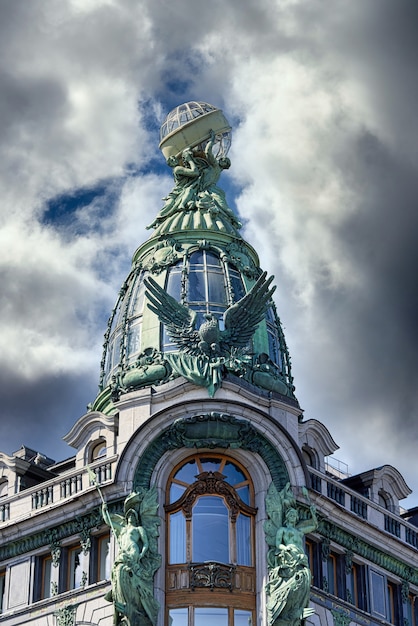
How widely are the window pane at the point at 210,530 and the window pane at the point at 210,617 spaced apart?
70.6 inches

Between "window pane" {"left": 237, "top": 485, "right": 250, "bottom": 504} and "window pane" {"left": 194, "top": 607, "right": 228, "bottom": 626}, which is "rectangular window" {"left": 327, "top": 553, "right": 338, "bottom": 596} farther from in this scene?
"window pane" {"left": 194, "top": 607, "right": 228, "bottom": 626}

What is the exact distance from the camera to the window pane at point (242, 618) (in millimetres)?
52781

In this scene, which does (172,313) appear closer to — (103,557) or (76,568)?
(103,557)

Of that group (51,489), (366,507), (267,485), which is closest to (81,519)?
(51,489)

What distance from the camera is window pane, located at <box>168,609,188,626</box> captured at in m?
52.6

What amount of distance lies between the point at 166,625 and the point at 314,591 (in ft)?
20.2

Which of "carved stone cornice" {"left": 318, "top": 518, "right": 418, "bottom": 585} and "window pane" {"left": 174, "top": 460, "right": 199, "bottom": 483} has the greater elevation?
"window pane" {"left": 174, "top": 460, "right": 199, "bottom": 483}

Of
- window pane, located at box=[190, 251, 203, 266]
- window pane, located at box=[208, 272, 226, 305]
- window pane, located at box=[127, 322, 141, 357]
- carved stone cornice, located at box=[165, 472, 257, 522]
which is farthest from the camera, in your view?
window pane, located at box=[190, 251, 203, 266]

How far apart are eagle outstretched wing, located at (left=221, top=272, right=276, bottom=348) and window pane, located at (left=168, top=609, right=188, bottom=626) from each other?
10.2 m

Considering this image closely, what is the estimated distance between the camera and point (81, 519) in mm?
56219

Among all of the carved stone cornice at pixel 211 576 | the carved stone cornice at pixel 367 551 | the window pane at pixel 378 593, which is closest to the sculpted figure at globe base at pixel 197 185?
the carved stone cornice at pixel 367 551

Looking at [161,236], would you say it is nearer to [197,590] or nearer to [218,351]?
[218,351]

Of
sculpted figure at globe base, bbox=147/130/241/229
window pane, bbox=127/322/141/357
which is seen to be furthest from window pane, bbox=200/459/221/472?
sculpted figure at globe base, bbox=147/130/241/229

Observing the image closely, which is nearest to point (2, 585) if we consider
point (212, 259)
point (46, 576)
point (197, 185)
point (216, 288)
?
point (46, 576)
